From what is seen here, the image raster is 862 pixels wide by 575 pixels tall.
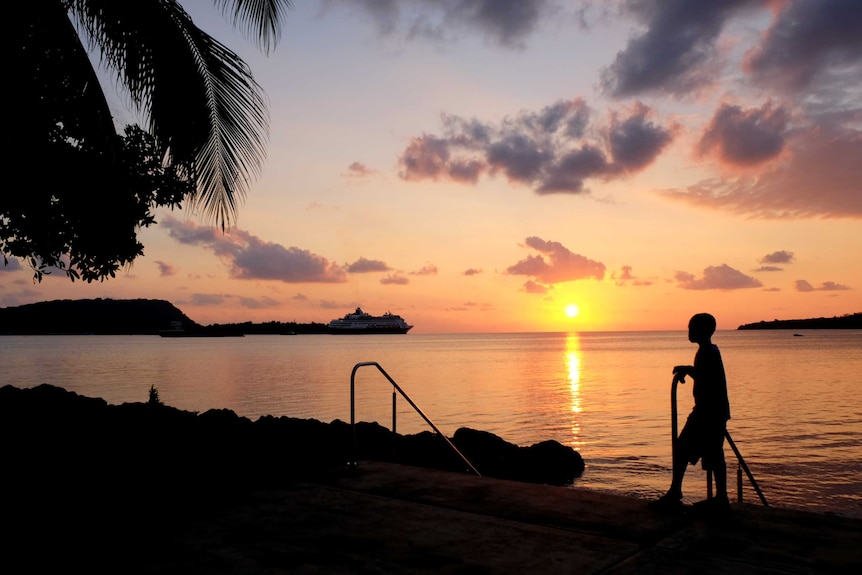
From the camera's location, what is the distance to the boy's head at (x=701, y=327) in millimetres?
5258

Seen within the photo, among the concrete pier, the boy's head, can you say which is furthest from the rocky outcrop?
the boy's head

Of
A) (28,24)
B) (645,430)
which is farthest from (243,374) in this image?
(28,24)

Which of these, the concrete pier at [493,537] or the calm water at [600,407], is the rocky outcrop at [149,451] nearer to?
the concrete pier at [493,537]

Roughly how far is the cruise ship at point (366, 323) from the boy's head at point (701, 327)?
595 ft

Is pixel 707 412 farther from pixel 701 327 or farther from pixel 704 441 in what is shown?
pixel 701 327

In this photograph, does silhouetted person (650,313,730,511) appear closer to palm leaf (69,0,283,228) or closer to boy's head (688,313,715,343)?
boy's head (688,313,715,343)

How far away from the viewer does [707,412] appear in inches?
207

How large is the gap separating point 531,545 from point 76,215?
31.4 ft

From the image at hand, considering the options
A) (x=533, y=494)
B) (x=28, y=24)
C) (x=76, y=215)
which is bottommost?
(x=533, y=494)

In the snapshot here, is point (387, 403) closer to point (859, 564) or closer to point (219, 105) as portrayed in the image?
point (219, 105)

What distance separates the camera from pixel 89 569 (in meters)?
4.11

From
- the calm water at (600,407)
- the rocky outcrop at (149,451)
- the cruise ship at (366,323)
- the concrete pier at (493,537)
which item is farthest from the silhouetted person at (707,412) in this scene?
the cruise ship at (366,323)

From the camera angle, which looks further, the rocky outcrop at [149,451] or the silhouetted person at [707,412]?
the rocky outcrop at [149,451]

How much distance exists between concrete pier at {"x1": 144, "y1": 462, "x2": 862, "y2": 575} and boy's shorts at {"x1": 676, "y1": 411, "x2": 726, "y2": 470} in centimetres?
48
